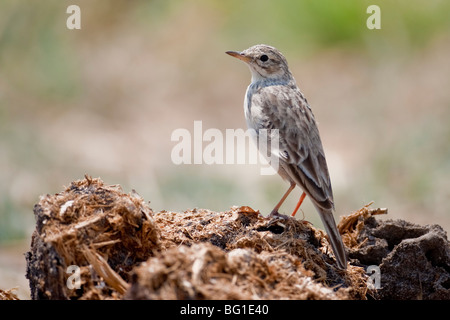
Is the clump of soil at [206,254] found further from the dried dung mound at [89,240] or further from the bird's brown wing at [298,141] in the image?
the bird's brown wing at [298,141]

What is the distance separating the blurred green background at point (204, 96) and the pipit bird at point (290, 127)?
3299 millimetres

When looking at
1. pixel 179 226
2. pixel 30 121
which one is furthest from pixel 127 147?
pixel 179 226

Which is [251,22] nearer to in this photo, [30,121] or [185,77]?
[185,77]

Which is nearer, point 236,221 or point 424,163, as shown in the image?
point 236,221

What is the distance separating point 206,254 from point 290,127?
3117 millimetres

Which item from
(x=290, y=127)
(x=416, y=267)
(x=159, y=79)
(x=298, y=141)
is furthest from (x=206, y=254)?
(x=159, y=79)

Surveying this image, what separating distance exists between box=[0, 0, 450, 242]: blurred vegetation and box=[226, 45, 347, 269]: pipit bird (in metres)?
3.39

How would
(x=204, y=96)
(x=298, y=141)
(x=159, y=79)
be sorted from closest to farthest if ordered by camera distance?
(x=298, y=141) → (x=204, y=96) → (x=159, y=79)

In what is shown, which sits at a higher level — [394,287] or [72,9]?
[72,9]

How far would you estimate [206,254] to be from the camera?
412cm

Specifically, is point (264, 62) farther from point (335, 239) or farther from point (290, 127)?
point (335, 239)
